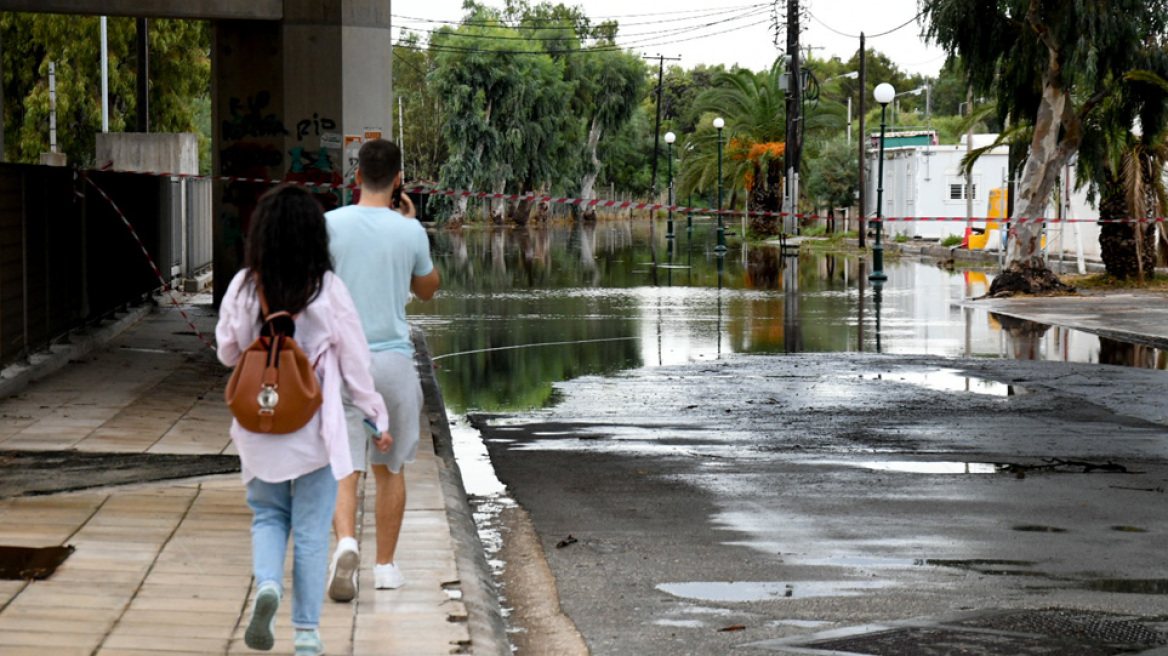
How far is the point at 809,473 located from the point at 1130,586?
320 cm

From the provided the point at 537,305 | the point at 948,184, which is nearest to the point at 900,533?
the point at 537,305

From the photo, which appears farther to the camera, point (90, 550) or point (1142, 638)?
point (90, 550)

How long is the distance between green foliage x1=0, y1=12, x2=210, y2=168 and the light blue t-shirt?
132ft

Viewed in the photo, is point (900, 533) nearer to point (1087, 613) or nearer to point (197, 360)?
point (1087, 613)

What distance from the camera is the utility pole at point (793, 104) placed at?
154ft

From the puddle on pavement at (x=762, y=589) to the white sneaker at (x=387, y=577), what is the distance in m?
1.25

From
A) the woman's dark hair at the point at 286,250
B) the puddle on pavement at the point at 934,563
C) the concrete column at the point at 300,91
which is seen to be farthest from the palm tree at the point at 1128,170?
the woman's dark hair at the point at 286,250

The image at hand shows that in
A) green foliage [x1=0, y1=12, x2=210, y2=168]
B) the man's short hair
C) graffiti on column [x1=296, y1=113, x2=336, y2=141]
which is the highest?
green foliage [x1=0, y1=12, x2=210, y2=168]

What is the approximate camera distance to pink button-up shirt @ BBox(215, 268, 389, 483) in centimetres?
525

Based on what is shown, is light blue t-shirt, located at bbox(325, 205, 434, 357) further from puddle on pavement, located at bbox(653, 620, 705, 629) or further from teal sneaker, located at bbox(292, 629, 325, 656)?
puddle on pavement, located at bbox(653, 620, 705, 629)

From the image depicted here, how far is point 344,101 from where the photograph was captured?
1803cm

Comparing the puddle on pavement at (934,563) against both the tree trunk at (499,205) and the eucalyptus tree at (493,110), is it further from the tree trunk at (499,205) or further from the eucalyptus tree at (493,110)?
the tree trunk at (499,205)

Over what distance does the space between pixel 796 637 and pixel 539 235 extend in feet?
204

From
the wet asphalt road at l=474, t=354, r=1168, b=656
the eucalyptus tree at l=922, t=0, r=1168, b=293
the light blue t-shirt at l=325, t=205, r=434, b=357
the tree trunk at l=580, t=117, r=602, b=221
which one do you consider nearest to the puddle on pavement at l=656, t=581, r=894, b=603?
the wet asphalt road at l=474, t=354, r=1168, b=656
